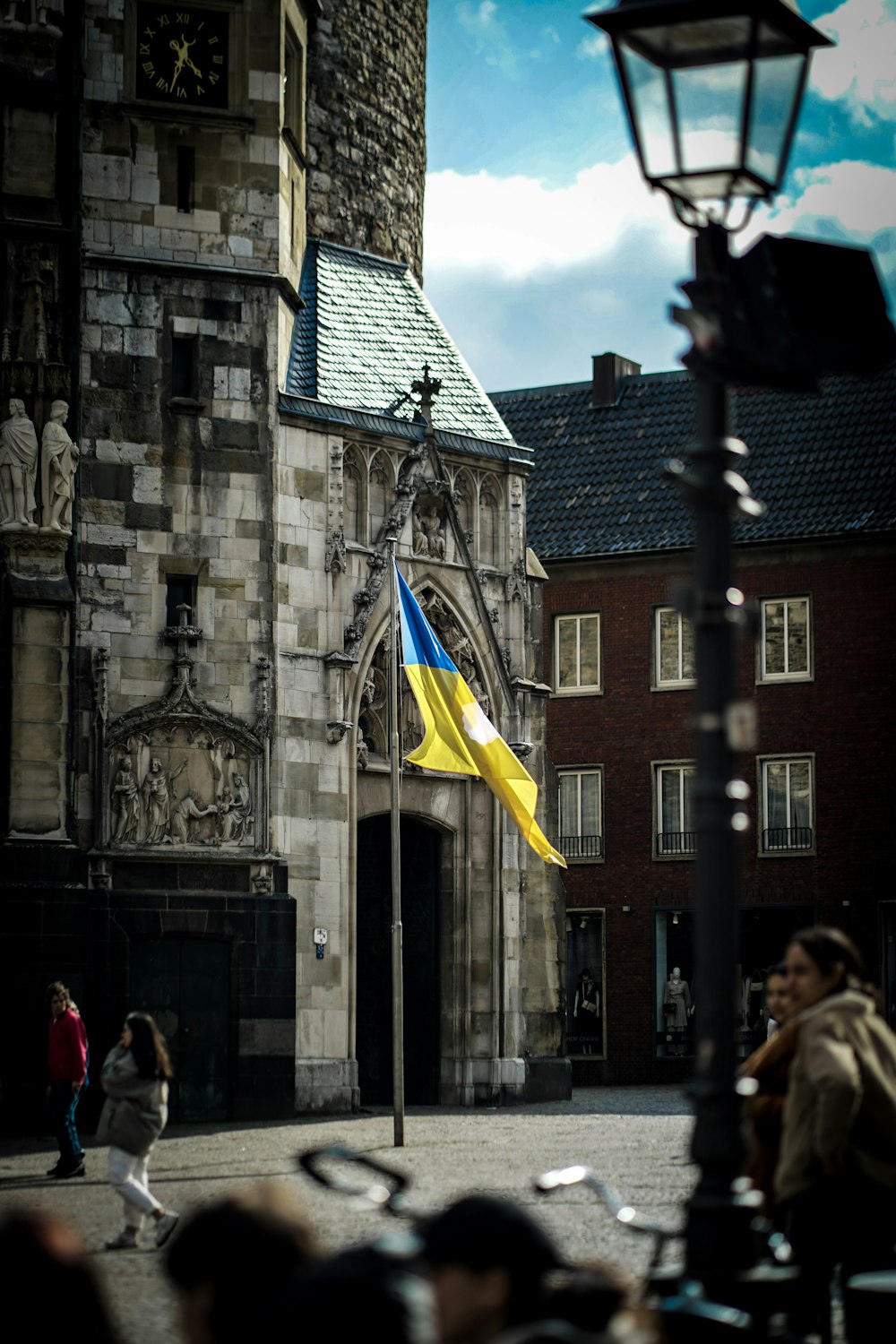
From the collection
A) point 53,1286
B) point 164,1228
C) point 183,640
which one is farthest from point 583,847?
point 53,1286

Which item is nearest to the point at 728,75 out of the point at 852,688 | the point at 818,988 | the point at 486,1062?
the point at 818,988

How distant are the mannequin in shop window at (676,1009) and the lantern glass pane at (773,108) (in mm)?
37189

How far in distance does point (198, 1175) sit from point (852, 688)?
2539 cm

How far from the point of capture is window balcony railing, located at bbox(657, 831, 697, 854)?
1775 inches

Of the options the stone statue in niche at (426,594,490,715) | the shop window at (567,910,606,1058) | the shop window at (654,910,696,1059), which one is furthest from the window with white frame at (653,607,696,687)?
the stone statue in niche at (426,594,490,715)

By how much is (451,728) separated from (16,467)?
20.5 ft

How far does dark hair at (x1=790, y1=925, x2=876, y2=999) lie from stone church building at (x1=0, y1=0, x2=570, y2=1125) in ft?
61.8

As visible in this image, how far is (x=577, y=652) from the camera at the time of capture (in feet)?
153

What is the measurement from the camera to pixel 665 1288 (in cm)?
707

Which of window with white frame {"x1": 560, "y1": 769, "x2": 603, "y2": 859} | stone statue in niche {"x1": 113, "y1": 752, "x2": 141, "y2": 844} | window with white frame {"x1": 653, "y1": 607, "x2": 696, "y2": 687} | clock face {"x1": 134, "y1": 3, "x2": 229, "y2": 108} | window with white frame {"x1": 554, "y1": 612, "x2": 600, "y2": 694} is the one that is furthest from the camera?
window with white frame {"x1": 554, "y1": 612, "x2": 600, "y2": 694}

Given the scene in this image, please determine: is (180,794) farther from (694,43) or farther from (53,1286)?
(53,1286)

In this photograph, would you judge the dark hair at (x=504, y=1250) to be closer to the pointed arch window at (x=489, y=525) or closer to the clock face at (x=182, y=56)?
the clock face at (x=182, y=56)

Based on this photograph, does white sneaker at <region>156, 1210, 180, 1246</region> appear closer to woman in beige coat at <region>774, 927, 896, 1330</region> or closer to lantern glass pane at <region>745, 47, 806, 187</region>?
woman in beige coat at <region>774, 927, 896, 1330</region>

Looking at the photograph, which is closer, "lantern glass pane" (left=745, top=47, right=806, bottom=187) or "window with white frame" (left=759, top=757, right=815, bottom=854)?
"lantern glass pane" (left=745, top=47, right=806, bottom=187)
